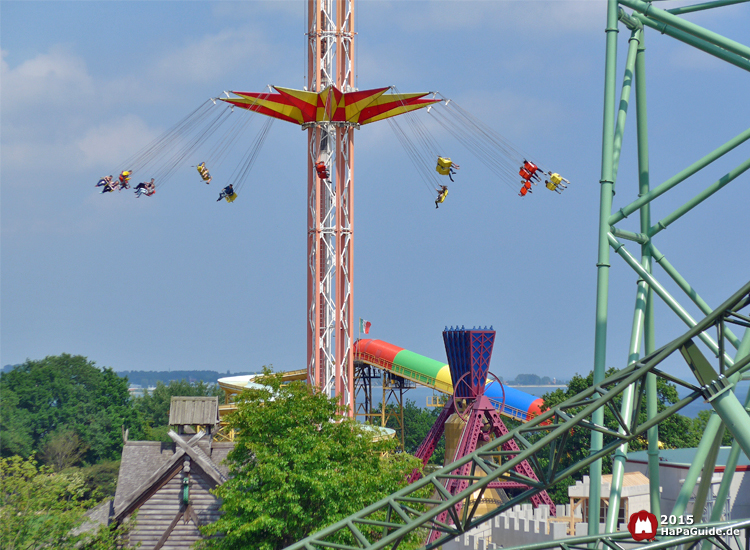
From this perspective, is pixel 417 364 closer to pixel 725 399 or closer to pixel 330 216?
pixel 330 216

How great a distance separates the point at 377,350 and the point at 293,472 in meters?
31.9

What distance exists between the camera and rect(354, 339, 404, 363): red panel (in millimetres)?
53594

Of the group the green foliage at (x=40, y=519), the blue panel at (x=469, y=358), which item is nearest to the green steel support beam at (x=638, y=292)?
the green foliage at (x=40, y=519)

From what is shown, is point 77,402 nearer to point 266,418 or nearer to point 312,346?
point 312,346

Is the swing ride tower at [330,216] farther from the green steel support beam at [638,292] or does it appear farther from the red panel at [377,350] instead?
the green steel support beam at [638,292]

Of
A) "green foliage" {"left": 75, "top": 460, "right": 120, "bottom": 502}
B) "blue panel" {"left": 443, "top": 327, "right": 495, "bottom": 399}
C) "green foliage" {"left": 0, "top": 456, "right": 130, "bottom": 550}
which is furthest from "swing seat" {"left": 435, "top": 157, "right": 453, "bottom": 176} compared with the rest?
Answer: "green foliage" {"left": 75, "top": 460, "right": 120, "bottom": 502}

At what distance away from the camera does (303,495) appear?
22016mm

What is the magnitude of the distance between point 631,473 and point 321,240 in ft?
46.9

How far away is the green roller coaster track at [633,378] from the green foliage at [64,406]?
62.7m

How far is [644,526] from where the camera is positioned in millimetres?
13297

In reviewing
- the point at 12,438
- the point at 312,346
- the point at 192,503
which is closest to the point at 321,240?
the point at 312,346

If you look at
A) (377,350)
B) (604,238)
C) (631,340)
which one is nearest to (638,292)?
(631,340)

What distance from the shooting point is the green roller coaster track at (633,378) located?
39.0 feet

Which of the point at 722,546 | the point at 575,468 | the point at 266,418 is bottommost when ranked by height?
the point at 722,546
